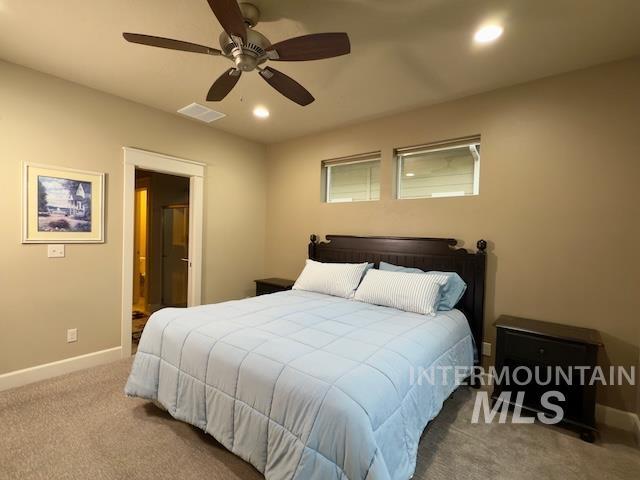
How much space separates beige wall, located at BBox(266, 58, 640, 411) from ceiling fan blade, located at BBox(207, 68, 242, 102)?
1.92 m

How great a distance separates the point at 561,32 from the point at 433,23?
0.84m

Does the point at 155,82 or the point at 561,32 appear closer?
the point at 561,32

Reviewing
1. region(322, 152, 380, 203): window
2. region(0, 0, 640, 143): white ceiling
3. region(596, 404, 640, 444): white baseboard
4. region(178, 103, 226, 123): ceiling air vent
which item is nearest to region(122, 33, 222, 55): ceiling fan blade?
region(0, 0, 640, 143): white ceiling

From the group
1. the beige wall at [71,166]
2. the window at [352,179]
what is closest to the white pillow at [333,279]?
the window at [352,179]

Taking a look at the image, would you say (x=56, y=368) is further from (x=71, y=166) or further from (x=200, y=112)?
(x=200, y=112)

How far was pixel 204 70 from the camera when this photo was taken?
8.34 ft

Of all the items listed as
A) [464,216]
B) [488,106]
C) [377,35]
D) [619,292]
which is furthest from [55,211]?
[619,292]

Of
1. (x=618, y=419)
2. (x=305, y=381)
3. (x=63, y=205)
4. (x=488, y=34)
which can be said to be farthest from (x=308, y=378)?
(x=63, y=205)

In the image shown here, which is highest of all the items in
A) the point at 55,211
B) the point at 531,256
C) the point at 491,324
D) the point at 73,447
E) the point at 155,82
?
the point at 155,82

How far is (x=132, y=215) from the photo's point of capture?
126 inches

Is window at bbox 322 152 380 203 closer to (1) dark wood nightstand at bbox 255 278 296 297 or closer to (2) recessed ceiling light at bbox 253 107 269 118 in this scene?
(2) recessed ceiling light at bbox 253 107 269 118

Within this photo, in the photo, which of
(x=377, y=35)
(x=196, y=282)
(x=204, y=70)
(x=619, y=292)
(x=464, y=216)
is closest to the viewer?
(x=377, y=35)

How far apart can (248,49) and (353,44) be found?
797mm

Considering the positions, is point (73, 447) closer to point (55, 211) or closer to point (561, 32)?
point (55, 211)
